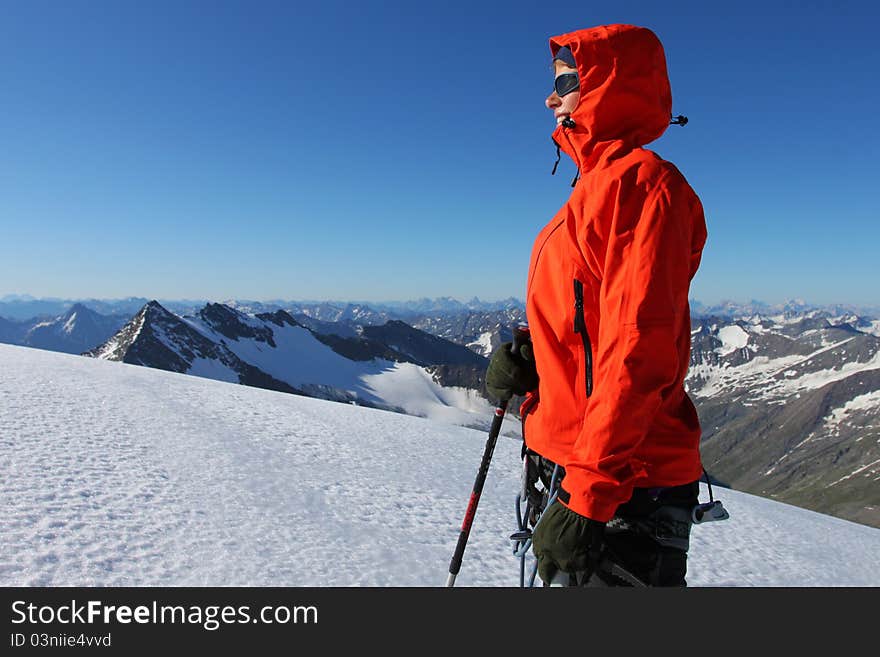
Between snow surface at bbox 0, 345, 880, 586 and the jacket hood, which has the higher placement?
the jacket hood

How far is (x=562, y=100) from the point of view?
303 centimetres

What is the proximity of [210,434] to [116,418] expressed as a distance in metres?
1.57

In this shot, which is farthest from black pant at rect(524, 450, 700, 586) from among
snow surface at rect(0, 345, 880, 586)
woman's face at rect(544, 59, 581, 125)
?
snow surface at rect(0, 345, 880, 586)

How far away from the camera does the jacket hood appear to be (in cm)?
267

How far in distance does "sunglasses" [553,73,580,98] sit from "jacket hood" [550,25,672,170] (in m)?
0.16

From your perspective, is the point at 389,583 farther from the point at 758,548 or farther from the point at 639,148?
the point at 758,548

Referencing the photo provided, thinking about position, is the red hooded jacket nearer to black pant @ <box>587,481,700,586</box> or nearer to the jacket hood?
Result: the jacket hood

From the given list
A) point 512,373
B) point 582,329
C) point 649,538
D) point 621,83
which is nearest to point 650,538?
point 649,538

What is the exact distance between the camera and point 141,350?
527ft

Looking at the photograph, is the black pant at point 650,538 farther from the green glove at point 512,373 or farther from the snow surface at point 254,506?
the snow surface at point 254,506

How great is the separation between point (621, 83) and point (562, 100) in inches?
16.7

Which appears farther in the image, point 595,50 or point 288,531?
point 288,531

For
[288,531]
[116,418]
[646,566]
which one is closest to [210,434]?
[116,418]

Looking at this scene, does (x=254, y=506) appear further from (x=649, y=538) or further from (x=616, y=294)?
(x=616, y=294)
